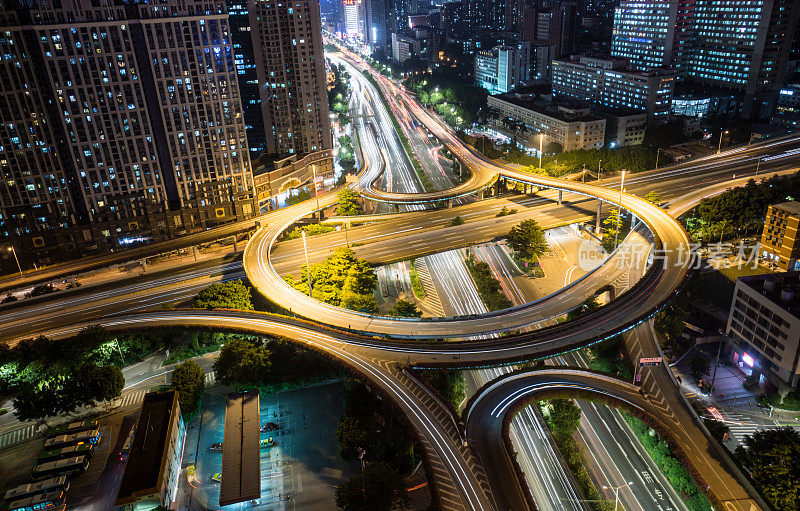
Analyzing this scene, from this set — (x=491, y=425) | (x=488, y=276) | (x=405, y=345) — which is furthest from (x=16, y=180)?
(x=491, y=425)

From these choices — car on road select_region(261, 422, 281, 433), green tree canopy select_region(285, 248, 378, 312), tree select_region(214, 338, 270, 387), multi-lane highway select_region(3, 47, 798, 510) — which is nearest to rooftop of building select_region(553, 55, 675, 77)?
multi-lane highway select_region(3, 47, 798, 510)

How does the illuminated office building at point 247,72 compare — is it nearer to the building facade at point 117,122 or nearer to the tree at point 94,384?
the building facade at point 117,122

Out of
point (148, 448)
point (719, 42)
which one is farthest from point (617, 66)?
point (148, 448)

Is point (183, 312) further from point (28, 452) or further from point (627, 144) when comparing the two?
point (627, 144)

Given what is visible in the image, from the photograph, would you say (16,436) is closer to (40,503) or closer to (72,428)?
(72,428)

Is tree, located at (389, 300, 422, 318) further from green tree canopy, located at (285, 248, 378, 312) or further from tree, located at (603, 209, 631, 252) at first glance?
tree, located at (603, 209, 631, 252)

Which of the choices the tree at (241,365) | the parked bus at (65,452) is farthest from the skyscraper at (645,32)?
the parked bus at (65,452)
